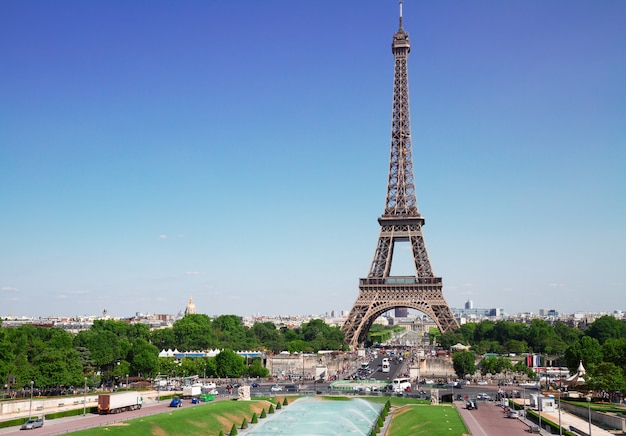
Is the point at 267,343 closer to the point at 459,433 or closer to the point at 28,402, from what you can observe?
the point at 28,402

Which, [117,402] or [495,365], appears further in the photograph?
[495,365]

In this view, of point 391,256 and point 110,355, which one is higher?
point 391,256

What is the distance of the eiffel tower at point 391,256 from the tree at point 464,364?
22.5 m

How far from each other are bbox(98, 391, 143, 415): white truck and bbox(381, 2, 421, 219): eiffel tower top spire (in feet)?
260

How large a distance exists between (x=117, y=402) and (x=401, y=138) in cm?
9308

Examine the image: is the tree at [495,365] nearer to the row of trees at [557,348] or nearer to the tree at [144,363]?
the row of trees at [557,348]

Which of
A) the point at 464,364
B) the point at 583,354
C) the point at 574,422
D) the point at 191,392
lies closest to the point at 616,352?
the point at 583,354

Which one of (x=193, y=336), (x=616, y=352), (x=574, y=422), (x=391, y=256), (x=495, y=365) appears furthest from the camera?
(x=193, y=336)

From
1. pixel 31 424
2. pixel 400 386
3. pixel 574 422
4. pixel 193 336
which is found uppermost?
pixel 193 336

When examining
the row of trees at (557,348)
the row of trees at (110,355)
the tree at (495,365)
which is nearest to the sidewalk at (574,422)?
the row of trees at (557,348)

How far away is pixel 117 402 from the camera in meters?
72.9

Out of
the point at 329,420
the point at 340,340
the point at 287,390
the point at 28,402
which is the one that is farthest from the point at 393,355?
the point at 28,402

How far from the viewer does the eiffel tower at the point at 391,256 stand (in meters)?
138

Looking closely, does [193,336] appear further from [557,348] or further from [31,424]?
[31,424]
